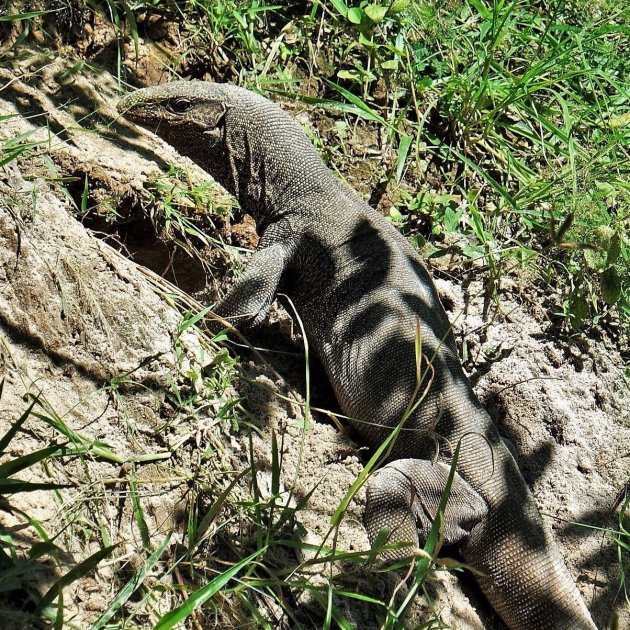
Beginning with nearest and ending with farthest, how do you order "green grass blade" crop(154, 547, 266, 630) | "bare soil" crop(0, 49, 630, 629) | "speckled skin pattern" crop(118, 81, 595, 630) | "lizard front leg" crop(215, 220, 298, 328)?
"green grass blade" crop(154, 547, 266, 630)
"bare soil" crop(0, 49, 630, 629)
"speckled skin pattern" crop(118, 81, 595, 630)
"lizard front leg" crop(215, 220, 298, 328)

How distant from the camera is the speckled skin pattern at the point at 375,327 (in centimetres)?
451

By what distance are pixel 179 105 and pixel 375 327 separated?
1859mm

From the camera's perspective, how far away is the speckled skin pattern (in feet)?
14.8

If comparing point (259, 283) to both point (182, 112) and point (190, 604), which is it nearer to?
point (182, 112)

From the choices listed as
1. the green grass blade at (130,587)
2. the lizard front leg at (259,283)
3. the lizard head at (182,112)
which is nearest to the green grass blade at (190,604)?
the green grass blade at (130,587)

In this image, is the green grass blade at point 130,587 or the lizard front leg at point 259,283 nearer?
the green grass blade at point 130,587

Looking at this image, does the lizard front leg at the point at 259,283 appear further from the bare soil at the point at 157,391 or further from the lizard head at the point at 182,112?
the lizard head at the point at 182,112

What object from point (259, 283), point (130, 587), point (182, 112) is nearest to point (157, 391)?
point (130, 587)

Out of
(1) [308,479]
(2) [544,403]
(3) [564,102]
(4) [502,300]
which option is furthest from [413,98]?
(1) [308,479]

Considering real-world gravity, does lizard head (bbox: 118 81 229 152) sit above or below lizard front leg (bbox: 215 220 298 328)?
above

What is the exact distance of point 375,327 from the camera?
505cm

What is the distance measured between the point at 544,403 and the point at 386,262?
138cm

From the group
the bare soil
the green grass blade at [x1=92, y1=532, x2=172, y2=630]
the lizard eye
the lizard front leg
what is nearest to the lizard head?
the lizard eye

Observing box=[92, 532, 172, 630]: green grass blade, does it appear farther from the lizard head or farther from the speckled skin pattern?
the lizard head
